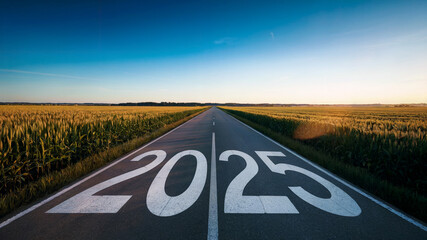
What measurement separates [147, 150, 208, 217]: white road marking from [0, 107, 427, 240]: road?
2 centimetres

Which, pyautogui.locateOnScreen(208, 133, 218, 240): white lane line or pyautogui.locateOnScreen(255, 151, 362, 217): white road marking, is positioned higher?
pyautogui.locateOnScreen(208, 133, 218, 240): white lane line

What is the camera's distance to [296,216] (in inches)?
109

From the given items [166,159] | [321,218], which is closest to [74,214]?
[166,159]

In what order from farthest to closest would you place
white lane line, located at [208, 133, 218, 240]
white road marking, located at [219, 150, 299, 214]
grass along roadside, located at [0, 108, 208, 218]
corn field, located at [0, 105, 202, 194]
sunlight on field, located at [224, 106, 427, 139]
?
sunlight on field, located at [224, 106, 427, 139] < corn field, located at [0, 105, 202, 194] < grass along roadside, located at [0, 108, 208, 218] < white road marking, located at [219, 150, 299, 214] < white lane line, located at [208, 133, 218, 240]

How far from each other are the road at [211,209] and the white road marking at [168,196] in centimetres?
2

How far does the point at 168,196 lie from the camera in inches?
132

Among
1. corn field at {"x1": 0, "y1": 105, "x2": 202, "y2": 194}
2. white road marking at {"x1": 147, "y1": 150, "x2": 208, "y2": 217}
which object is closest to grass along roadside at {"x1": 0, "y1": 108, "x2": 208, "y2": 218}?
corn field at {"x1": 0, "y1": 105, "x2": 202, "y2": 194}

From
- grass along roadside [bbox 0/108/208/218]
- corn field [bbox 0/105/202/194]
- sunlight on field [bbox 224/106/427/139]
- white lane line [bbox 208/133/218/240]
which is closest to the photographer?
white lane line [bbox 208/133/218/240]

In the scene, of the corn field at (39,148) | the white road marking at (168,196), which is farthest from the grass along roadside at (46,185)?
the white road marking at (168,196)

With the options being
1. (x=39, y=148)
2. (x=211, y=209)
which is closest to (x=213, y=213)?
(x=211, y=209)

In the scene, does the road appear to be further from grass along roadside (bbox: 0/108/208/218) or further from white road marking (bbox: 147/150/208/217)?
grass along roadside (bbox: 0/108/208/218)

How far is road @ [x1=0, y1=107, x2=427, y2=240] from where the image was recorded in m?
2.39

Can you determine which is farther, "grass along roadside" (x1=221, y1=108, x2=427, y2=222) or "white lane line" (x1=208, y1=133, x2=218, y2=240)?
"grass along roadside" (x1=221, y1=108, x2=427, y2=222)

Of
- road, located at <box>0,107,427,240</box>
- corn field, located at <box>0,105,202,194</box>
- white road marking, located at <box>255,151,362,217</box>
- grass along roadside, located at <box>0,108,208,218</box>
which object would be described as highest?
corn field, located at <box>0,105,202,194</box>
